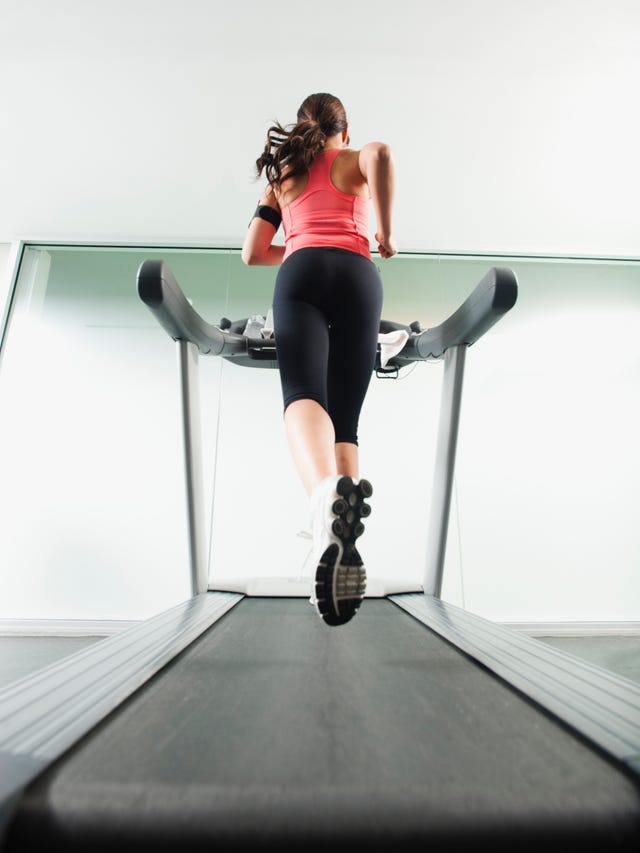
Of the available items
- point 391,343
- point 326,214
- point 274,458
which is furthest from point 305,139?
point 274,458

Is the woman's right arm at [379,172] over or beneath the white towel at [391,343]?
over

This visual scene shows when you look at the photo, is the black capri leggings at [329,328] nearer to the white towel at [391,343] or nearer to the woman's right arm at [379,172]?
the woman's right arm at [379,172]

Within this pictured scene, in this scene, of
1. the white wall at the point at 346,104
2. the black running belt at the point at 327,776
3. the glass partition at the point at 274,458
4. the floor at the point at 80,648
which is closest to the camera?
the black running belt at the point at 327,776

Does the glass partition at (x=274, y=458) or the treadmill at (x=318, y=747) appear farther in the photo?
the glass partition at (x=274, y=458)

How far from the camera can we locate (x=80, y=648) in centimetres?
225

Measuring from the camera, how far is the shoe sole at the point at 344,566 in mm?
760

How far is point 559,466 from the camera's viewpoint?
275 cm

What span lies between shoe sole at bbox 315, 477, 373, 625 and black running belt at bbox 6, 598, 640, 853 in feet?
0.39

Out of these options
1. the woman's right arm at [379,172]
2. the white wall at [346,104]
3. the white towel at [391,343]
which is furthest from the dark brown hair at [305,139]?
the white wall at [346,104]

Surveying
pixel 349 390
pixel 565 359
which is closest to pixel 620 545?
pixel 565 359

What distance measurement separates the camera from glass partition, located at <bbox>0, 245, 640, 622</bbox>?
8.40ft

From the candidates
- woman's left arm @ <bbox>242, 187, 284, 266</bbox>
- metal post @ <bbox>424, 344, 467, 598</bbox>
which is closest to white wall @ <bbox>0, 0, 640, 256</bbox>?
woman's left arm @ <bbox>242, 187, 284, 266</bbox>

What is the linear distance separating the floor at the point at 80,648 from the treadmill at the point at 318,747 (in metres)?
1.33

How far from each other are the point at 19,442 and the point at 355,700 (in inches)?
116
